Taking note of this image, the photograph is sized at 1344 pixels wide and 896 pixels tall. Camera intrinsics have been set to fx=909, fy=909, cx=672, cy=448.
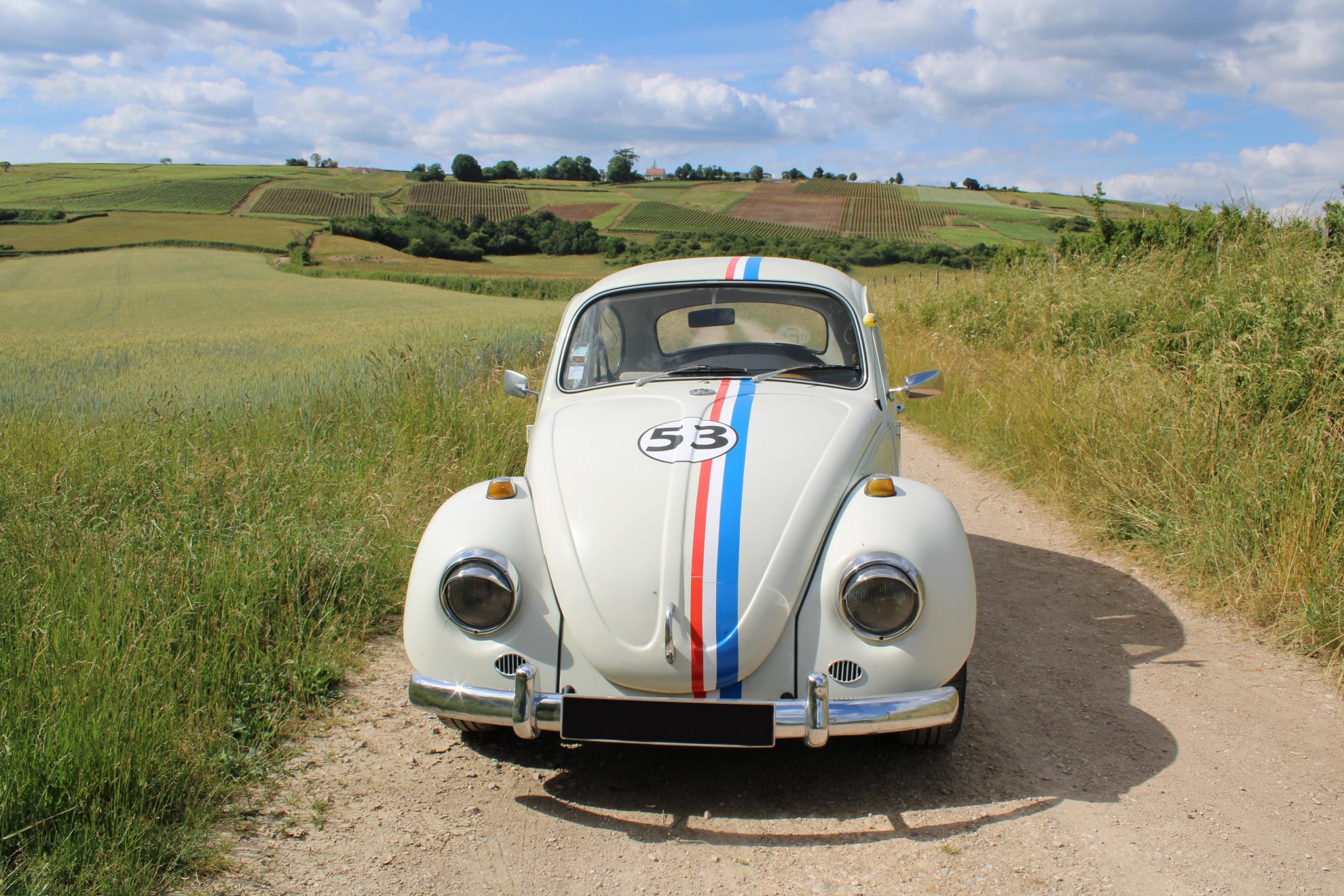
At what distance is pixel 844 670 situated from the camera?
9.27 feet

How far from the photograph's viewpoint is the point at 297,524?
4.71m

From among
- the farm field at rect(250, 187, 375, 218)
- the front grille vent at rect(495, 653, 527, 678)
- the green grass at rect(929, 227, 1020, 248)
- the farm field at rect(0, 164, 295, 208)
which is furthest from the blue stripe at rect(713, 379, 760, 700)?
the farm field at rect(0, 164, 295, 208)

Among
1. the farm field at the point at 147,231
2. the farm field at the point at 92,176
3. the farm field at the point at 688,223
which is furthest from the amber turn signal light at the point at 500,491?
the farm field at the point at 92,176

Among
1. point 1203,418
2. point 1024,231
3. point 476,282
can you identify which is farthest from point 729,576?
point 476,282

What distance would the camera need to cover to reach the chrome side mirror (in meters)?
4.40

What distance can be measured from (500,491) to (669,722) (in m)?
1.08

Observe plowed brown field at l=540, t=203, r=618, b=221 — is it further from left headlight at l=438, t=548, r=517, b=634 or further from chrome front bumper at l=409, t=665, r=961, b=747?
chrome front bumper at l=409, t=665, r=961, b=747

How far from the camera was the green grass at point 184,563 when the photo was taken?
267cm

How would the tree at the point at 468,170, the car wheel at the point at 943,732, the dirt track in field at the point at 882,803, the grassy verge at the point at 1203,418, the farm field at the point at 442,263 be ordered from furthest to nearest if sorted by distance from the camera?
the tree at the point at 468,170, the farm field at the point at 442,263, the grassy verge at the point at 1203,418, the car wheel at the point at 943,732, the dirt track in field at the point at 882,803

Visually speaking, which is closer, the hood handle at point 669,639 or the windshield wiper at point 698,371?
the hood handle at point 669,639

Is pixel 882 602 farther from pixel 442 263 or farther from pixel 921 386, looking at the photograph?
pixel 442 263

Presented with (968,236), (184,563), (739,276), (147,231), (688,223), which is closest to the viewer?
(184,563)

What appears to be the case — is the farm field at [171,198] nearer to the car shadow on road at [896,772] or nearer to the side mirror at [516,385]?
the side mirror at [516,385]

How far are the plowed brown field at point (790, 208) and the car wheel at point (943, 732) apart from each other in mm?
54092
